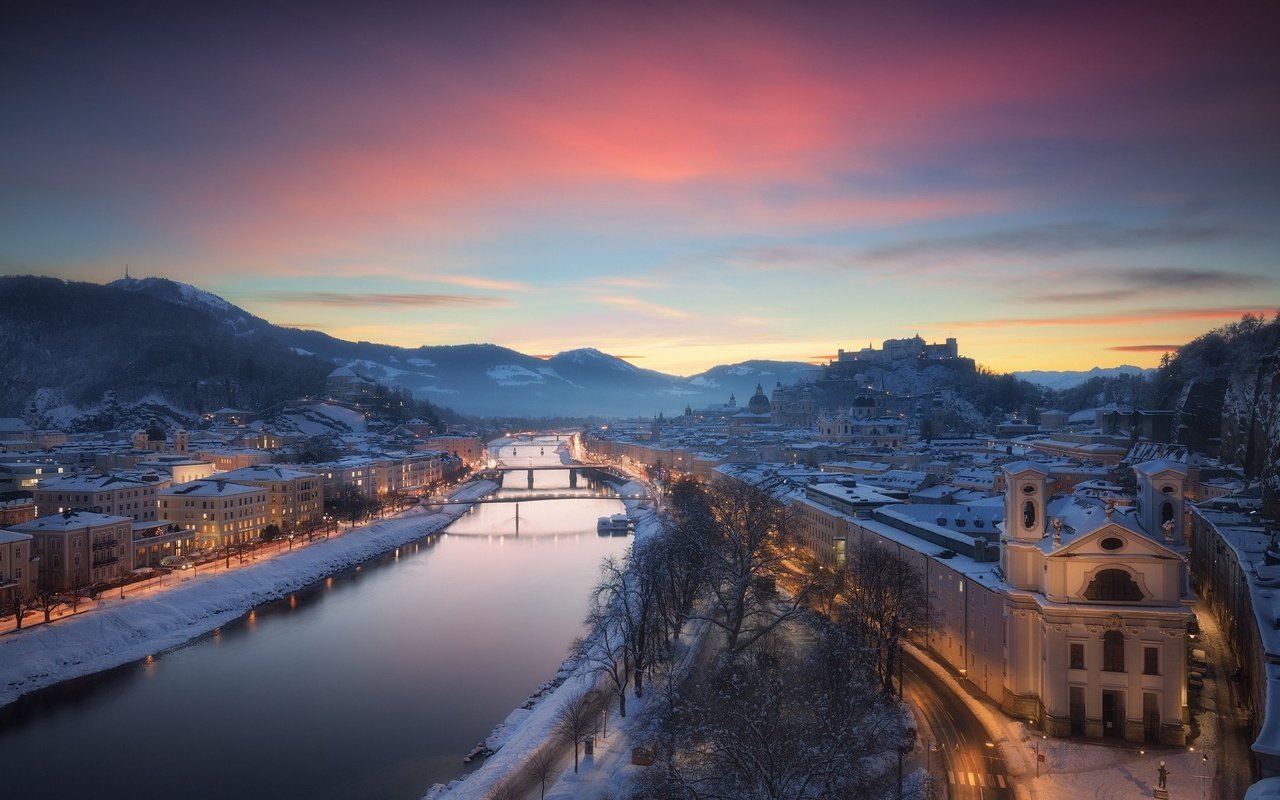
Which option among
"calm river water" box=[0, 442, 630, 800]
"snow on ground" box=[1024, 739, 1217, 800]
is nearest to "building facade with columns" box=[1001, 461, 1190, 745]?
"snow on ground" box=[1024, 739, 1217, 800]

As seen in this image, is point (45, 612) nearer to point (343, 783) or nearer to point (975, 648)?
point (343, 783)

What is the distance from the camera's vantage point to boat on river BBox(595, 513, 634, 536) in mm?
46688

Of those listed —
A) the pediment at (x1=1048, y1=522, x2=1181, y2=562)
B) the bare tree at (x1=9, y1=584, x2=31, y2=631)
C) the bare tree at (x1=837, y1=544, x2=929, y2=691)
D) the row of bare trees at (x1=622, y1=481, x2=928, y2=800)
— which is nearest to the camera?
the row of bare trees at (x1=622, y1=481, x2=928, y2=800)

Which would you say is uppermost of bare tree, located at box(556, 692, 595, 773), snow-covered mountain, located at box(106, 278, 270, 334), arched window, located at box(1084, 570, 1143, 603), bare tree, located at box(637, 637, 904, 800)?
snow-covered mountain, located at box(106, 278, 270, 334)

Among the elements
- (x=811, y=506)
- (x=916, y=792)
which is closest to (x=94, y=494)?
(x=811, y=506)

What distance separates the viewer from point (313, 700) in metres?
19.7

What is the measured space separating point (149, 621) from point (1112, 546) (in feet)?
85.2

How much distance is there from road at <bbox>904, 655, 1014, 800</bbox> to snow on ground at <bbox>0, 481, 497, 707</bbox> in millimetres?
20357

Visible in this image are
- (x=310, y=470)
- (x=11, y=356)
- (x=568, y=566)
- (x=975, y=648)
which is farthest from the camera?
(x=11, y=356)

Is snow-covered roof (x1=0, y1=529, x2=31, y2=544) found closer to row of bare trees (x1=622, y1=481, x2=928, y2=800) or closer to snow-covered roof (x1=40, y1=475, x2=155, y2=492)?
snow-covered roof (x1=40, y1=475, x2=155, y2=492)

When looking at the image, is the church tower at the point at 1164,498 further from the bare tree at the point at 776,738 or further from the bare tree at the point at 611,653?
the bare tree at the point at 611,653

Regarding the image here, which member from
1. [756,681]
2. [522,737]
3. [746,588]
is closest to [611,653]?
[746,588]

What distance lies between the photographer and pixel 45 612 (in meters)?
22.8

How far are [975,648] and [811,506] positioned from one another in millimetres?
15997
